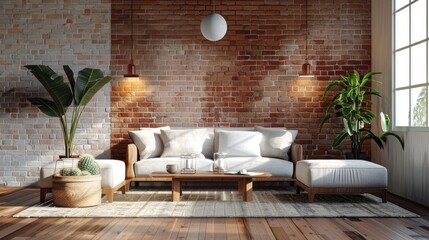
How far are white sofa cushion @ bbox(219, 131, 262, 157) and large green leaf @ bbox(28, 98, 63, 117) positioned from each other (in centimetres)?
239

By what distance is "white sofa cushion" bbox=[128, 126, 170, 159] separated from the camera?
23.1 ft

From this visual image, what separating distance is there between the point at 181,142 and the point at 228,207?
6.36ft

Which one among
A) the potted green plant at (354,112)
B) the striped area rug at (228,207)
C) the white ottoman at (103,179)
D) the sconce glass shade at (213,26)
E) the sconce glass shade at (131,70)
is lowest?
the striped area rug at (228,207)

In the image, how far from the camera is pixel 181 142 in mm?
7090

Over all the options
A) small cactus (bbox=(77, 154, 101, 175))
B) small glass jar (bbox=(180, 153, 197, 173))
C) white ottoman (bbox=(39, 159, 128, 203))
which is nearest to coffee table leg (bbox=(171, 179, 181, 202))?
small glass jar (bbox=(180, 153, 197, 173))

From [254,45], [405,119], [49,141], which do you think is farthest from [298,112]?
[49,141]

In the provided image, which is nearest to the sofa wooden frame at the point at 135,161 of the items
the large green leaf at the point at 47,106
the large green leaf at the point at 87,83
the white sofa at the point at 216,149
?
the white sofa at the point at 216,149

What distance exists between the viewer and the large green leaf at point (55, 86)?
680cm

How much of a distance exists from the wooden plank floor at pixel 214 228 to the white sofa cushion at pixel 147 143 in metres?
2.32

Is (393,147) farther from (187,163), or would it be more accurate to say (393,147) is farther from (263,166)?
(187,163)

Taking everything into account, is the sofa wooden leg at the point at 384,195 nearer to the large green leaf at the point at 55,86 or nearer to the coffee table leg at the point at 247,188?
the coffee table leg at the point at 247,188

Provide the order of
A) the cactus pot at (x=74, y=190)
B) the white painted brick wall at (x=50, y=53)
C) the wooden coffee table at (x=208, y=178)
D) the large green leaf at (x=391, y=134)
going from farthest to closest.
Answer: the white painted brick wall at (x=50, y=53)
the large green leaf at (x=391, y=134)
the wooden coffee table at (x=208, y=178)
the cactus pot at (x=74, y=190)

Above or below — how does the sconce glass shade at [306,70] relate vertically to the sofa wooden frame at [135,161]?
above

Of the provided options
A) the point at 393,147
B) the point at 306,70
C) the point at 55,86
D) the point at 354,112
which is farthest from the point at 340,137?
the point at 55,86
